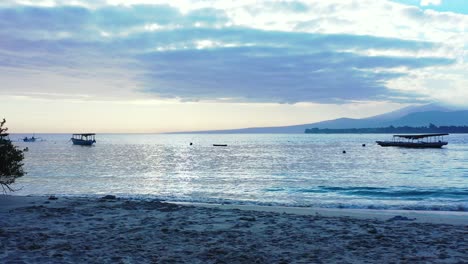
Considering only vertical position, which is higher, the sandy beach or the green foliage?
the green foliage

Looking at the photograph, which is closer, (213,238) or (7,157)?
(213,238)

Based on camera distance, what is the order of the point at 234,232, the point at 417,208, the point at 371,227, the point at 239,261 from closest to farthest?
the point at 239,261 < the point at 234,232 < the point at 371,227 < the point at 417,208

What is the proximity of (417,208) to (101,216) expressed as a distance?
49.2 feet

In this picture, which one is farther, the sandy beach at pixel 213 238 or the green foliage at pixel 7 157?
the green foliage at pixel 7 157

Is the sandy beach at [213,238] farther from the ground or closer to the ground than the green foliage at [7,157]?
closer to the ground

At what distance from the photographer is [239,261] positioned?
→ 8008 millimetres

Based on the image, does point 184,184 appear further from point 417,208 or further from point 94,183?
point 417,208

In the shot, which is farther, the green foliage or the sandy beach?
the green foliage

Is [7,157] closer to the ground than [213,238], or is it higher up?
higher up

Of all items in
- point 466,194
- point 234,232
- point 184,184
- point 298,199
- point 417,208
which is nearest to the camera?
point 234,232

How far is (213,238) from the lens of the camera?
10.1 meters

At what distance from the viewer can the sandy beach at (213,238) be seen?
823 cm

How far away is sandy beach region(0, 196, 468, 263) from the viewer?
324 inches

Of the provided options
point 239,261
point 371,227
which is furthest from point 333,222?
point 239,261
